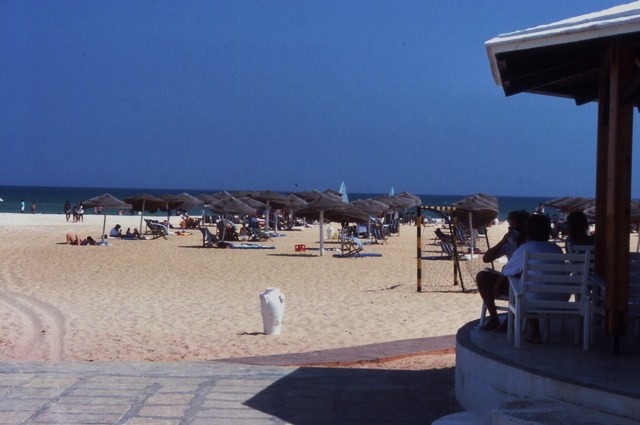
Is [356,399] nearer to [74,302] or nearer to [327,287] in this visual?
[74,302]

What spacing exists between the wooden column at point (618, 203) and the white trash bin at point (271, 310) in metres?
4.29

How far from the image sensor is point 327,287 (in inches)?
568

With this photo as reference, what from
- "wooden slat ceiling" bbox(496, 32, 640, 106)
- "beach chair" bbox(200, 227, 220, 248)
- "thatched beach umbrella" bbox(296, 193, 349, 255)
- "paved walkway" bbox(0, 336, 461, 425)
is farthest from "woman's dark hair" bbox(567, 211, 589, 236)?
"beach chair" bbox(200, 227, 220, 248)

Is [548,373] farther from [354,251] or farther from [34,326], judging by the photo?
[354,251]

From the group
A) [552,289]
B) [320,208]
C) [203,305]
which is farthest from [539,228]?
[320,208]

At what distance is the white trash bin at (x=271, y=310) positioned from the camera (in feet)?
29.1

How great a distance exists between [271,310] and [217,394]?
3.44 meters

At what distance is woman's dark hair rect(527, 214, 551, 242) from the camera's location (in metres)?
5.94

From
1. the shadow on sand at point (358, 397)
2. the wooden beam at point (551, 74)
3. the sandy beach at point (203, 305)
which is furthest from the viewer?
the sandy beach at point (203, 305)

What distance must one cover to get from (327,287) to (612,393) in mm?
10416

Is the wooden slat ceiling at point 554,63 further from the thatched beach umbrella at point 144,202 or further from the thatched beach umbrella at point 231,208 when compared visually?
the thatched beach umbrella at point 144,202

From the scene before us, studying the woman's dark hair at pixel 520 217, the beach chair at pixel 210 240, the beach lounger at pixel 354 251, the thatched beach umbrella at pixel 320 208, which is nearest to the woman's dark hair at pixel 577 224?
the woman's dark hair at pixel 520 217

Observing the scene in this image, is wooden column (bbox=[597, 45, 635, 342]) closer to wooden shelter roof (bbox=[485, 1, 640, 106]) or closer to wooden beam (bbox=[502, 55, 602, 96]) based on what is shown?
wooden shelter roof (bbox=[485, 1, 640, 106])

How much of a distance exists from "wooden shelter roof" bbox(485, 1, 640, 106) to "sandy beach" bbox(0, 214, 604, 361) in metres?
3.16
